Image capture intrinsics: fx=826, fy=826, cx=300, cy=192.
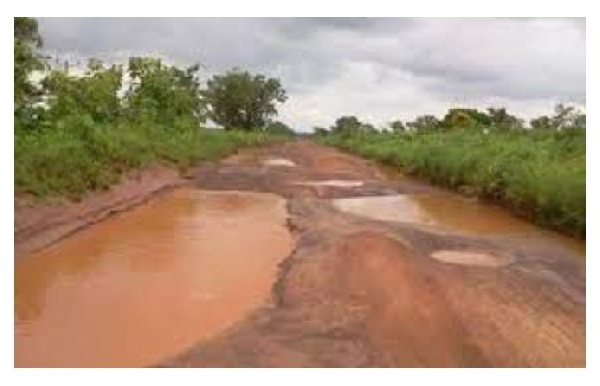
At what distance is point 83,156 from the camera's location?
13.4 metres

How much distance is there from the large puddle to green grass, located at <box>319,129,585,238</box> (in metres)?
3.74

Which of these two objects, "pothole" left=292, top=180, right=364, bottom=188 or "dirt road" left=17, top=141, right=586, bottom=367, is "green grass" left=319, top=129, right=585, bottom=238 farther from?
"pothole" left=292, top=180, right=364, bottom=188

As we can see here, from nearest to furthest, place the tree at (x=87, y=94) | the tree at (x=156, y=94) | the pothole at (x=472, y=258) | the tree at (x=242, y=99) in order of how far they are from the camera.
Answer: the pothole at (x=472, y=258) < the tree at (x=87, y=94) < the tree at (x=156, y=94) < the tree at (x=242, y=99)

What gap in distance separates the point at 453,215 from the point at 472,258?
4707mm

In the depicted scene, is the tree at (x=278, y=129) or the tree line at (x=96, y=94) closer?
the tree line at (x=96, y=94)

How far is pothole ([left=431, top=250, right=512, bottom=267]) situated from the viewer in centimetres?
861

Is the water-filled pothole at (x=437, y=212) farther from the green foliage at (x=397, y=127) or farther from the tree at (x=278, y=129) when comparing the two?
the tree at (x=278, y=129)

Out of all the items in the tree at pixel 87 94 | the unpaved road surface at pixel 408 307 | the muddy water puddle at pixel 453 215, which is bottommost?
the unpaved road surface at pixel 408 307

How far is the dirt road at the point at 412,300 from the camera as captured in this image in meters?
Answer: 5.48

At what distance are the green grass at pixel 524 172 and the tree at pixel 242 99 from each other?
35.0m

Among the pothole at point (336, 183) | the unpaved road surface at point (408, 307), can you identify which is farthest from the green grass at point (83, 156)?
the unpaved road surface at point (408, 307)
